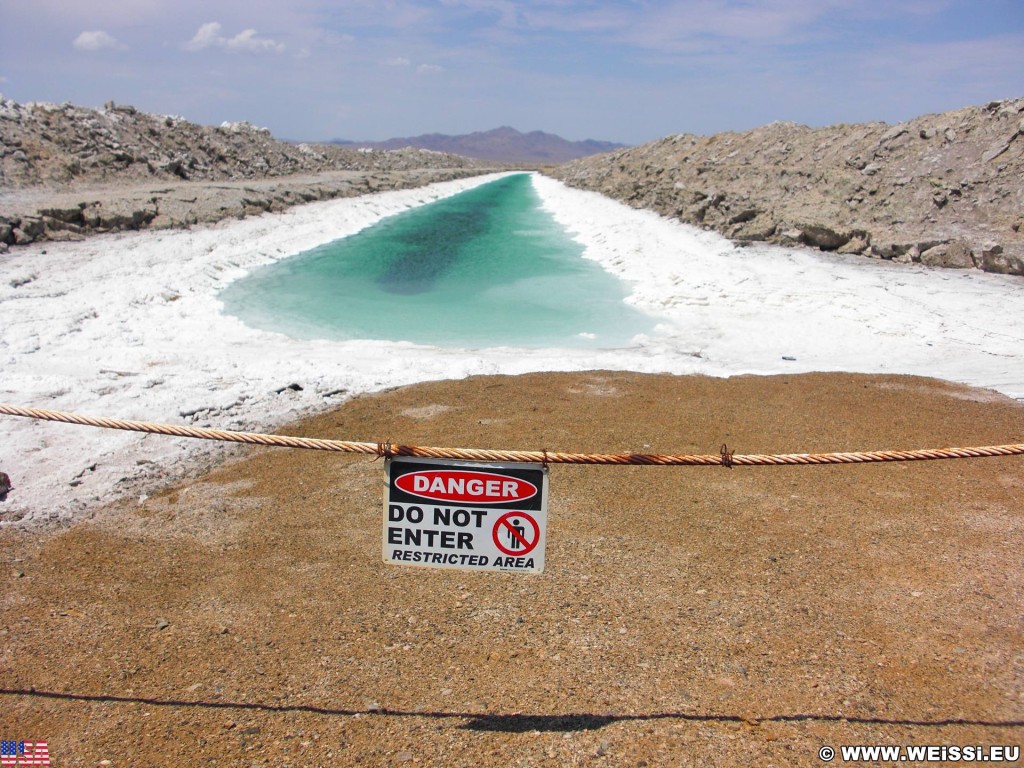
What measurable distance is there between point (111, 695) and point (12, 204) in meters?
23.5

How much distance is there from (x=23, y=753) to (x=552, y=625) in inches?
105

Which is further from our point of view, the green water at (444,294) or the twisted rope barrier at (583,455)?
the green water at (444,294)

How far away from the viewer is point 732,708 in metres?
3.32

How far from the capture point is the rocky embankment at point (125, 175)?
21.1m

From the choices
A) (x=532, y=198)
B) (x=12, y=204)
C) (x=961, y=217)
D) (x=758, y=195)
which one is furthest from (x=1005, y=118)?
(x=532, y=198)

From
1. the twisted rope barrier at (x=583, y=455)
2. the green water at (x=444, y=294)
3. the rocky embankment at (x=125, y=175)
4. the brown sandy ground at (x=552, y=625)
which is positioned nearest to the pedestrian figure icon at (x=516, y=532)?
the twisted rope barrier at (x=583, y=455)

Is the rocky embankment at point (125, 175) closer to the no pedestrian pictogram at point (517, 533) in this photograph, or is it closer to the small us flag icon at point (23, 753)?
the small us flag icon at point (23, 753)

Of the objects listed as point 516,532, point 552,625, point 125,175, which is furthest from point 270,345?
point 125,175

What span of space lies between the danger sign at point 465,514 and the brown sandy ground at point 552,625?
909 millimetres

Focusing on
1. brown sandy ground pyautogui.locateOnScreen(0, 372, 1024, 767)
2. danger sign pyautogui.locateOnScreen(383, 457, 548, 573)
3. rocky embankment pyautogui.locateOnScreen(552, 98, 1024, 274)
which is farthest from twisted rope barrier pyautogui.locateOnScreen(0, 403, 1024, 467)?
rocky embankment pyautogui.locateOnScreen(552, 98, 1024, 274)

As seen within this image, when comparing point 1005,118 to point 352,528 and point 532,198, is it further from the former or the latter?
point 532,198

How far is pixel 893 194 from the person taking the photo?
2189 centimetres

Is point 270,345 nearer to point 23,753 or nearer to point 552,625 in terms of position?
point 552,625

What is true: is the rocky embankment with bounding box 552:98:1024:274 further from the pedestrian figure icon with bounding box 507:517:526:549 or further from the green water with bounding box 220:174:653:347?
the pedestrian figure icon with bounding box 507:517:526:549
